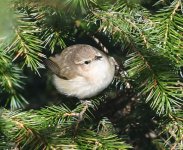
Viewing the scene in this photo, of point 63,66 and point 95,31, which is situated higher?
point 95,31

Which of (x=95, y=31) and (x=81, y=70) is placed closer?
(x=95, y=31)

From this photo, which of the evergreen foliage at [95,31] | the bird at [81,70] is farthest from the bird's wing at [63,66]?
the evergreen foliage at [95,31]

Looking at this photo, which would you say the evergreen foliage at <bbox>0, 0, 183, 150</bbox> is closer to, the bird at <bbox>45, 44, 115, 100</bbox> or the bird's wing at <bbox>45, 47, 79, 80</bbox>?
the bird at <bbox>45, 44, 115, 100</bbox>

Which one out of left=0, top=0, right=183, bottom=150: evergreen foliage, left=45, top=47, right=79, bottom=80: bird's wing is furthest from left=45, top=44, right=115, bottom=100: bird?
left=0, top=0, right=183, bottom=150: evergreen foliage

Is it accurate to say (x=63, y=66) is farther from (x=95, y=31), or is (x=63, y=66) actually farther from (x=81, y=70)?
(x=95, y=31)

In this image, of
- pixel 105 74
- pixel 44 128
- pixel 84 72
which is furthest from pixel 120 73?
pixel 44 128

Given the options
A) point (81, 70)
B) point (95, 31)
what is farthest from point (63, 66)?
point (95, 31)

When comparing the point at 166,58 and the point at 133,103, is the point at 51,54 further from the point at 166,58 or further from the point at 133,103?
the point at 166,58

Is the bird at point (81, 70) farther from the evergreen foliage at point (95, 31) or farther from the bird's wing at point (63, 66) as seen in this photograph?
the evergreen foliage at point (95, 31)
